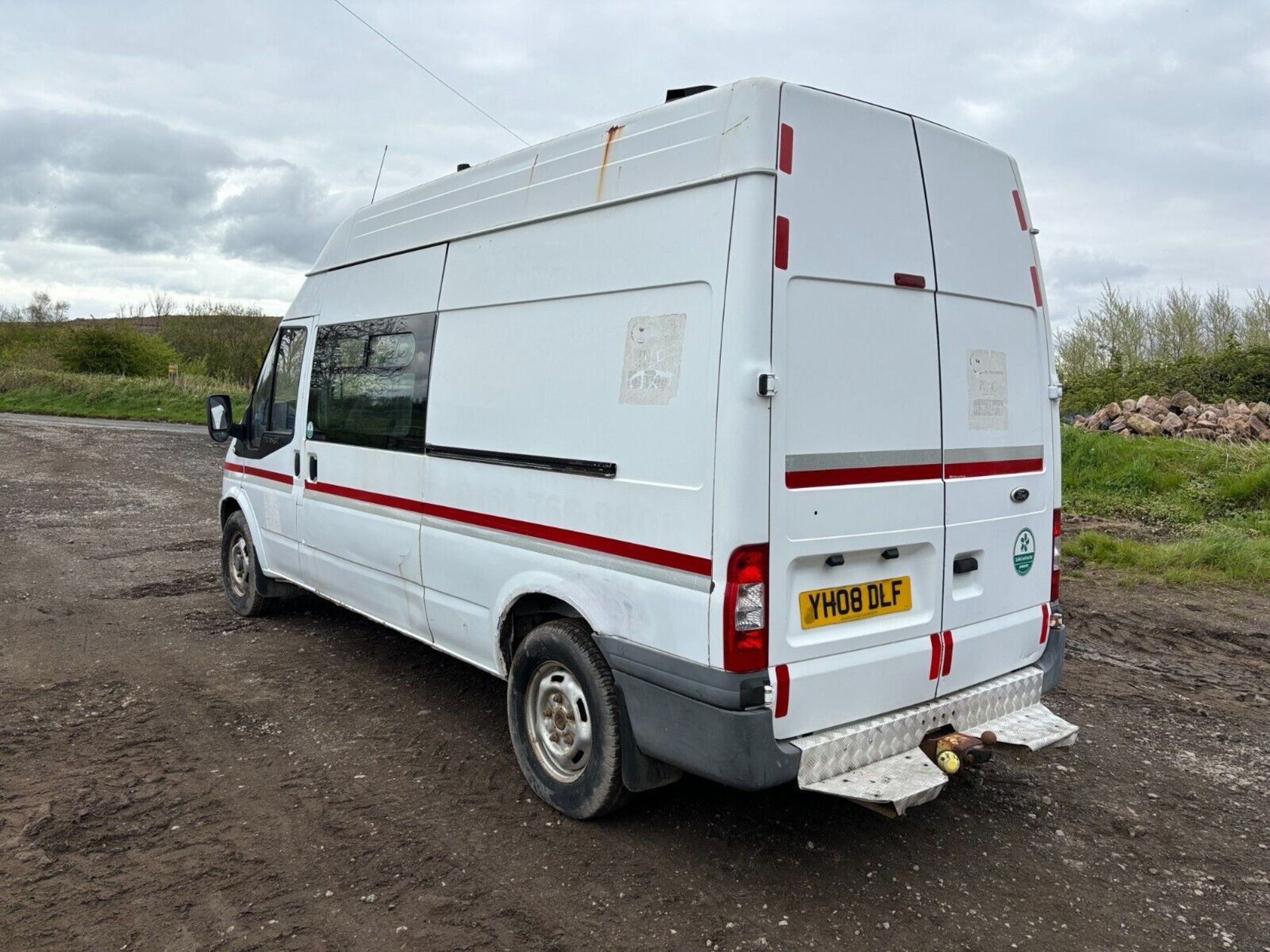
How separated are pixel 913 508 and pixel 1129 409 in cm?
1473

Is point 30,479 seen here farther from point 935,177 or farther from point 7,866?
point 935,177

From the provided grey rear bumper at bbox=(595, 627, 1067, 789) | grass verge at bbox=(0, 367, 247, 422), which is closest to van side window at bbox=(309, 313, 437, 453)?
grey rear bumper at bbox=(595, 627, 1067, 789)

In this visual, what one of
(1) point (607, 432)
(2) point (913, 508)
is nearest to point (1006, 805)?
(2) point (913, 508)

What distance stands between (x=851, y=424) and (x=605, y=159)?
4.73 feet

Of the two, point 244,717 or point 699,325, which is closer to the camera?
point 699,325

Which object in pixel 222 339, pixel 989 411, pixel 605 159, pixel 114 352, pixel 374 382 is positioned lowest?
pixel 989 411

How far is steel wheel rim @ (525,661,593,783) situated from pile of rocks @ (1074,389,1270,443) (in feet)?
42.1

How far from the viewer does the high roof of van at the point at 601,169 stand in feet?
10.8

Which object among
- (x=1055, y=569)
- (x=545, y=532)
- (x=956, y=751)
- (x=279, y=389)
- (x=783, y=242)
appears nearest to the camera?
(x=783, y=242)

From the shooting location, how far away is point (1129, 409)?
645 inches

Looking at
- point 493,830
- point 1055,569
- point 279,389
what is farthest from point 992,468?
point 279,389

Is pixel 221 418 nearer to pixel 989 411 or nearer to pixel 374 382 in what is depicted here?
pixel 374 382

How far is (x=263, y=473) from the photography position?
21.4ft

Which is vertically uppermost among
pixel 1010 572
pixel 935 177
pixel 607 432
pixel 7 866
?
pixel 935 177
